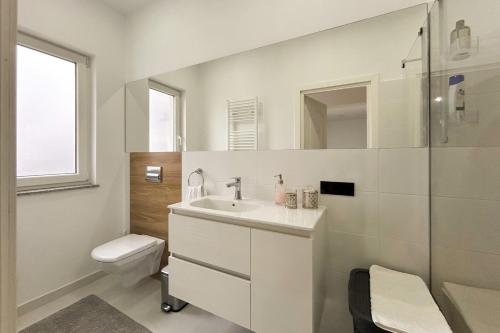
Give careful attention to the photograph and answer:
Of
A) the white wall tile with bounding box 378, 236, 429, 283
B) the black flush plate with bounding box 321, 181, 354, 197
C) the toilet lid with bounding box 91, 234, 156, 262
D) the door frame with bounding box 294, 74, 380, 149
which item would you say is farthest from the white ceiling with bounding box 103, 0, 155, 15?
the white wall tile with bounding box 378, 236, 429, 283

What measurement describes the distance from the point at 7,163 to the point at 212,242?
1.00 metres

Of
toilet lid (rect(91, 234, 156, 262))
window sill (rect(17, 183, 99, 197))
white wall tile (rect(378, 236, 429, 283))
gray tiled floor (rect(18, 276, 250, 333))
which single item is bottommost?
gray tiled floor (rect(18, 276, 250, 333))

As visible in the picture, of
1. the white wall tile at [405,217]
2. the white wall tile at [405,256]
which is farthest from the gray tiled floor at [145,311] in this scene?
the white wall tile at [405,217]

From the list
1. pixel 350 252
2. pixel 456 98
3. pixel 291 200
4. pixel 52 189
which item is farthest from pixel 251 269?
pixel 52 189

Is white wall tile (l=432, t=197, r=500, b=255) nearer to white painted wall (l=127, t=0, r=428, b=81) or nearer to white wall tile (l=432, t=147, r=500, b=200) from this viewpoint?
white wall tile (l=432, t=147, r=500, b=200)

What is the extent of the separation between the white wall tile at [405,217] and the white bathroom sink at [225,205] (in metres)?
0.75

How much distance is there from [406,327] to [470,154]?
0.76 meters

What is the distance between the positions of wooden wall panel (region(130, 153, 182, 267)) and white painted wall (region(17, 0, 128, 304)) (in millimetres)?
144

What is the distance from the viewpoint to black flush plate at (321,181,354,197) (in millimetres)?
1321

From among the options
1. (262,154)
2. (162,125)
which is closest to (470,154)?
(262,154)

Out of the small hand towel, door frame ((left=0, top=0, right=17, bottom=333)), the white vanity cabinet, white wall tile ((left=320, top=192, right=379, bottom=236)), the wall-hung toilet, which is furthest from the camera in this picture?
the wall-hung toilet

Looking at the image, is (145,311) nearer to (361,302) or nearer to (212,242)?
(212,242)

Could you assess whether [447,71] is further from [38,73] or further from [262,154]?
[38,73]

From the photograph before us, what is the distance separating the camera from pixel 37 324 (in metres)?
1.51
